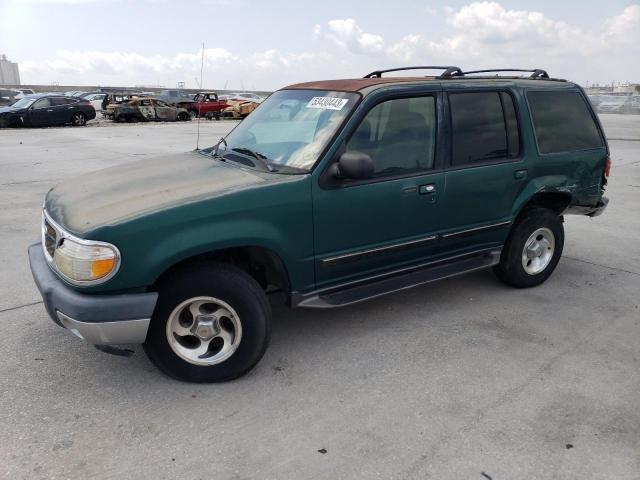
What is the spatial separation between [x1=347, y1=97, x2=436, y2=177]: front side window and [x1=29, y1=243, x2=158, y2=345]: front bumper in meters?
1.61

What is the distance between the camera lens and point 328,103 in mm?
3652

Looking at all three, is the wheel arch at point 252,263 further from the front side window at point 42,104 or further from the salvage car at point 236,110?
the salvage car at point 236,110

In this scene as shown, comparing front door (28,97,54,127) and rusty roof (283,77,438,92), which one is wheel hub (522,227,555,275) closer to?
rusty roof (283,77,438,92)

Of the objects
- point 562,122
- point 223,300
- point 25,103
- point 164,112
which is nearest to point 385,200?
point 223,300

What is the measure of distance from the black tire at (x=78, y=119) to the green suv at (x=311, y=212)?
22.0 metres

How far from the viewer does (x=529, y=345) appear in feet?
12.1

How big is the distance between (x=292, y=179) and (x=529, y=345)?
202 centimetres

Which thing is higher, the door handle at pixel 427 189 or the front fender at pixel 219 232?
the door handle at pixel 427 189

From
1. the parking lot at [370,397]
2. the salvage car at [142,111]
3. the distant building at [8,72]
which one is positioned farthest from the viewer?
the distant building at [8,72]

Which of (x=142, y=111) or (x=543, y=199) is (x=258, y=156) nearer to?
(x=543, y=199)

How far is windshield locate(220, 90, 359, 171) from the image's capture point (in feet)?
11.3

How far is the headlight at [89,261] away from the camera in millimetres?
2729

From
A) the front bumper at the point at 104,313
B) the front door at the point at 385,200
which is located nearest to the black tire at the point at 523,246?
the front door at the point at 385,200

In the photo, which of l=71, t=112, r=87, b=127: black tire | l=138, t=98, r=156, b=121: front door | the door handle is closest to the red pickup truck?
l=138, t=98, r=156, b=121: front door
